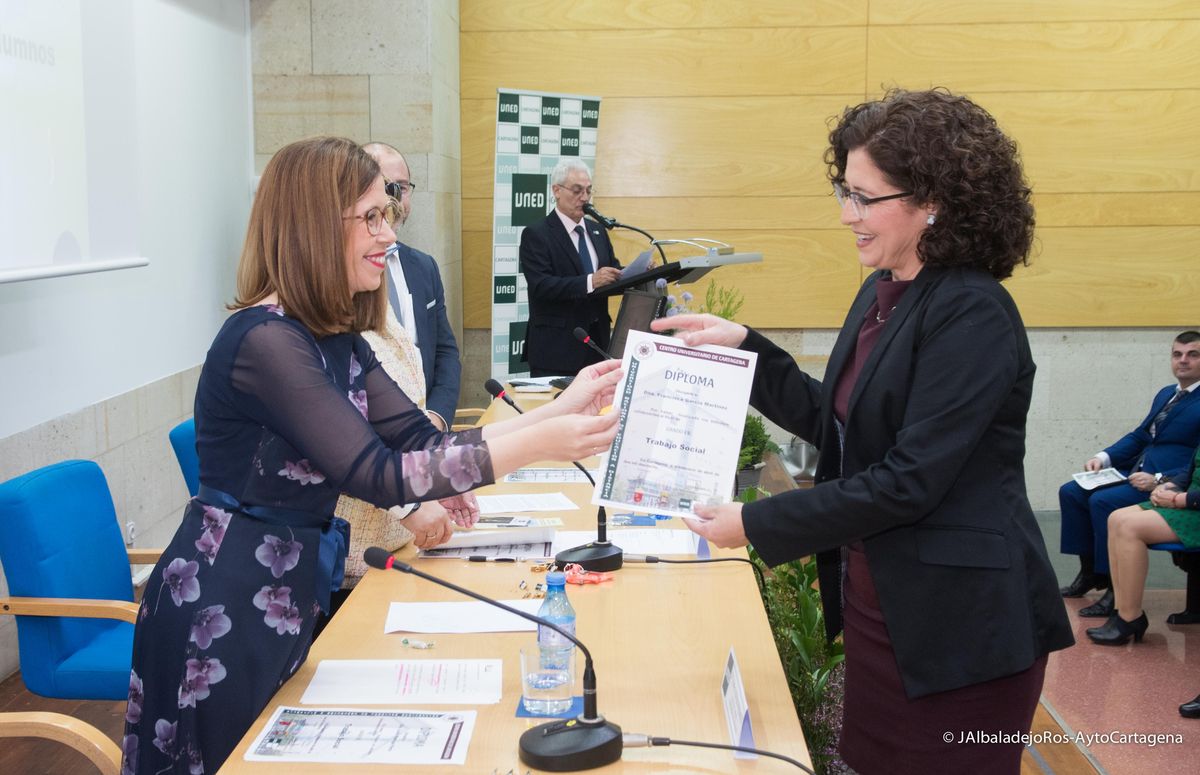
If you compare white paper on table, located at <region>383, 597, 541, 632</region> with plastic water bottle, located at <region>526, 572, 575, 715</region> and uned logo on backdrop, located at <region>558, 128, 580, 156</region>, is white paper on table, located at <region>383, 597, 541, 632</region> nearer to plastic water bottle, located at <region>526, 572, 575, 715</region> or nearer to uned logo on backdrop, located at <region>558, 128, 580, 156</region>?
plastic water bottle, located at <region>526, 572, 575, 715</region>

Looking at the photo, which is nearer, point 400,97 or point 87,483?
point 87,483

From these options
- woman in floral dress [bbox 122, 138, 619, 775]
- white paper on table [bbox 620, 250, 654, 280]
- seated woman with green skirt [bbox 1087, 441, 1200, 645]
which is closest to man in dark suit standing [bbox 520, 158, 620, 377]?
white paper on table [bbox 620, 250, 654, 280]

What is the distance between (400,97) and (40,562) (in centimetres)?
398

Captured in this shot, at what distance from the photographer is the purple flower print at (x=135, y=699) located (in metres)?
2.02

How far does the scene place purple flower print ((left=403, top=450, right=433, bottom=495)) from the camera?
198 cm

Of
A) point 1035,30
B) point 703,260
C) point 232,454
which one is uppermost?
point 1035,30

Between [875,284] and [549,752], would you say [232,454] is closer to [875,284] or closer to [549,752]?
[549,752]

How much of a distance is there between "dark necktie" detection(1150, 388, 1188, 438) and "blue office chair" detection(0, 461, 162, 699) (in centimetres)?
466

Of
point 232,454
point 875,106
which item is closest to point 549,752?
point 232,454

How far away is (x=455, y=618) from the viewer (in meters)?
2.25

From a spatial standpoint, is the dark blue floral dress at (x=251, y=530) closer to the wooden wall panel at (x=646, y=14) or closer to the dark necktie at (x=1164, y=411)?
the dark necktie at (x=1164, y=411)

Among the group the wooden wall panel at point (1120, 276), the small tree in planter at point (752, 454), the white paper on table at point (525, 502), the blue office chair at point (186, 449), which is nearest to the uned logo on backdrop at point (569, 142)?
the small tree in planter at point (752, 454)

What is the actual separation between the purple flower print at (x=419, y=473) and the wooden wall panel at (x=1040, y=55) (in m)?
5.70

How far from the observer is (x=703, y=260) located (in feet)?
14.7
